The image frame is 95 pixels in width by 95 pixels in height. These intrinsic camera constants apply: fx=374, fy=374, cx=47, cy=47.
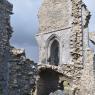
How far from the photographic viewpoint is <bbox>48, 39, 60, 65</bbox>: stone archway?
21891 millimetres

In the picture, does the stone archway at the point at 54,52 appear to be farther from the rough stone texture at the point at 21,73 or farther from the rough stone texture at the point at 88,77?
the rough stone texture at the point at 21,73

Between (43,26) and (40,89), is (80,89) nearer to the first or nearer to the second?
(40,89)

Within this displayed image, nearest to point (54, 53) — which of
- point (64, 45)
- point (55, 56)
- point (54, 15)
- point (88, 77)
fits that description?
point (55, 56)

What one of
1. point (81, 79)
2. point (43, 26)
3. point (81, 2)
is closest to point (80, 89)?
point (81, 79)

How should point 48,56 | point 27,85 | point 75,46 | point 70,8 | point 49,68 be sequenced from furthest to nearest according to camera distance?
point 48,56
point 70,8
point 75,46
point 49,68
point 27,85

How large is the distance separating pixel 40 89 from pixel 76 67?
2.32m

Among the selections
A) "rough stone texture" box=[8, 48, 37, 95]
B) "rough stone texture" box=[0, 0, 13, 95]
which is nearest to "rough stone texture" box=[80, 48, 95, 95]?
"rough stone texture" box=[8, 48, 37, 95]

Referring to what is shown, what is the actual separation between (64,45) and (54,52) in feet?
5.53

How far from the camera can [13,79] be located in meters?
12.3

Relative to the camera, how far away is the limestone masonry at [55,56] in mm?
10773

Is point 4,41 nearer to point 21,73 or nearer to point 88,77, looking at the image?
point 21,73

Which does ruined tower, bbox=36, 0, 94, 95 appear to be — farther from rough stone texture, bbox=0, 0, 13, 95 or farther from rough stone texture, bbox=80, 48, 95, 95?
rough stone texture, bbox=0, 0, 13, 95

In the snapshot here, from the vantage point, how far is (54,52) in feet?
73.4

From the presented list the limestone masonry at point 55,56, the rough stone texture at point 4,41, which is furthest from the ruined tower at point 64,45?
the rough stone texture at point 4,41
